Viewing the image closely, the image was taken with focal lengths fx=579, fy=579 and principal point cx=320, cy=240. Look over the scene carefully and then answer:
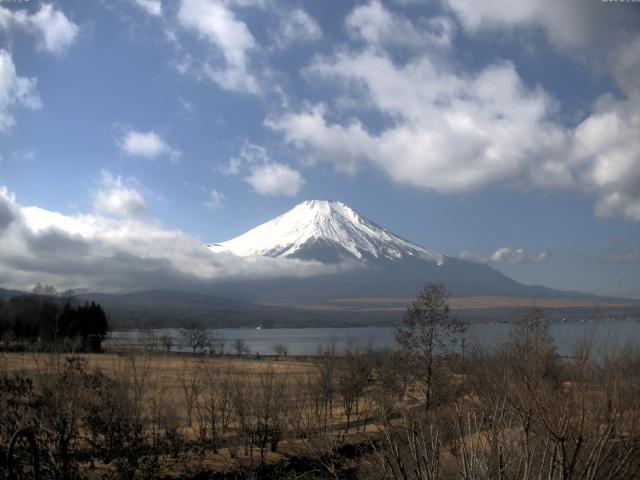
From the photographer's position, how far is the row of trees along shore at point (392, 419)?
6.45 meters

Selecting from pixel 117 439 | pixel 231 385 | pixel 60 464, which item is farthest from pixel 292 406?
pixel 60 464

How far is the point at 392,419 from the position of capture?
76.6 ft

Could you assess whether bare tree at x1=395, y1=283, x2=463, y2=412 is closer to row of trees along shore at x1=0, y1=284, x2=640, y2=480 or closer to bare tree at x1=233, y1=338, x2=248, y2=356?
row of trees along shore at x1=0, y1=284, x2=640, y2=480

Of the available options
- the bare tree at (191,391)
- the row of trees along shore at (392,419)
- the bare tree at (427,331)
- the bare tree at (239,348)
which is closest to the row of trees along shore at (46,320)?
the bare tree at (239,348)

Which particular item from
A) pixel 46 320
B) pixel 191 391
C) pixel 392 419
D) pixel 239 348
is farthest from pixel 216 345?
pixel 392 419

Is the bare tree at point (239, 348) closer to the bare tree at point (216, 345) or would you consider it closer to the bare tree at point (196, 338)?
the bare tree at point (216, 345)

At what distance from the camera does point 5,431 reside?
1189cm

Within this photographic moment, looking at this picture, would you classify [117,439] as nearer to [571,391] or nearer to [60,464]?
[60,464]

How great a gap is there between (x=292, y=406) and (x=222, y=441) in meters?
3.35

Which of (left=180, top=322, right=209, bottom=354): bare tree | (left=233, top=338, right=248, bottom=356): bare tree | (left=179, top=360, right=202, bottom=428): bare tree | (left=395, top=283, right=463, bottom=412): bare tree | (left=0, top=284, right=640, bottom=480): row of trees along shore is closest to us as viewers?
(left=0, top=284, right=640, bottom=480): row of trees along shore

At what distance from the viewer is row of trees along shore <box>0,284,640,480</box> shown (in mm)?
6445

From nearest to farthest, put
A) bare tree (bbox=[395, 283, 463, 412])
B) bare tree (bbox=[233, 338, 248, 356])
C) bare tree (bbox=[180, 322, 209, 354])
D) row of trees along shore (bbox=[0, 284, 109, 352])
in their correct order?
bare tree (bbox=[395, 283, 463, 412]), row of trees along shore (bbox=[0, 284, 109, 352]), bare tree (bbox=[233, 338, 248, 356]), bare tree (bbox=[180, 322, 209, 354])

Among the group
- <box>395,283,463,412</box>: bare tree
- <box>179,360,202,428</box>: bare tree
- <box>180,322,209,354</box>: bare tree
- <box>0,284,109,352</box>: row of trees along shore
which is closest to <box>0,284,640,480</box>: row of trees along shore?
<box>395,283,463,412</box>: bare tree

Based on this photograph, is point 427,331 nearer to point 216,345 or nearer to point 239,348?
point 239,348
